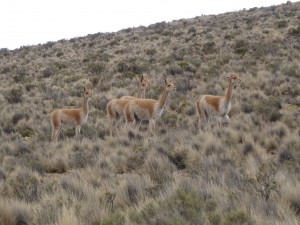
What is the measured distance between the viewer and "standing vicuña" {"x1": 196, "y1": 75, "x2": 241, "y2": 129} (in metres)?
12.1

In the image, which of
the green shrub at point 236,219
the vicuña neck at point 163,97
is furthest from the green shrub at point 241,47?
the green shrub at point 236,219

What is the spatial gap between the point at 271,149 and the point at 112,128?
571cm

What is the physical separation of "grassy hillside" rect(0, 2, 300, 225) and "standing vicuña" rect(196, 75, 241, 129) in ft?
1.43

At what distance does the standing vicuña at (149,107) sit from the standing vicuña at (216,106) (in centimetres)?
108

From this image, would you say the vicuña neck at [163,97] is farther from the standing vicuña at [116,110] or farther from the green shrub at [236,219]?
the green shrub at [236,219]

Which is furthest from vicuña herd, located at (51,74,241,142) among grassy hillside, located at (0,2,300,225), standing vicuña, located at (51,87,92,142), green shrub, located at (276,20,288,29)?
green shrub, located at (276,20,288,29)

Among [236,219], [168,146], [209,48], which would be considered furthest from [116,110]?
[209,48]

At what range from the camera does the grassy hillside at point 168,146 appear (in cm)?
526

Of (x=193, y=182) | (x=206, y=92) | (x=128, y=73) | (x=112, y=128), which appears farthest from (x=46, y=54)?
(x=193, y=182)

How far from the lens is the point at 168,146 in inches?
386

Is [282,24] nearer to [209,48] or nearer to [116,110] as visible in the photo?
[209,48]

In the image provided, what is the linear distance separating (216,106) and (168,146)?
120 inches

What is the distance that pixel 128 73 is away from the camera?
82.2 ft

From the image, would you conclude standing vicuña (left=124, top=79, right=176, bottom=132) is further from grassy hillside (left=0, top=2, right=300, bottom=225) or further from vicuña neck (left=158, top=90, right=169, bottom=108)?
grassy hillside (left=0, top=2, right=300, bottom=225)
